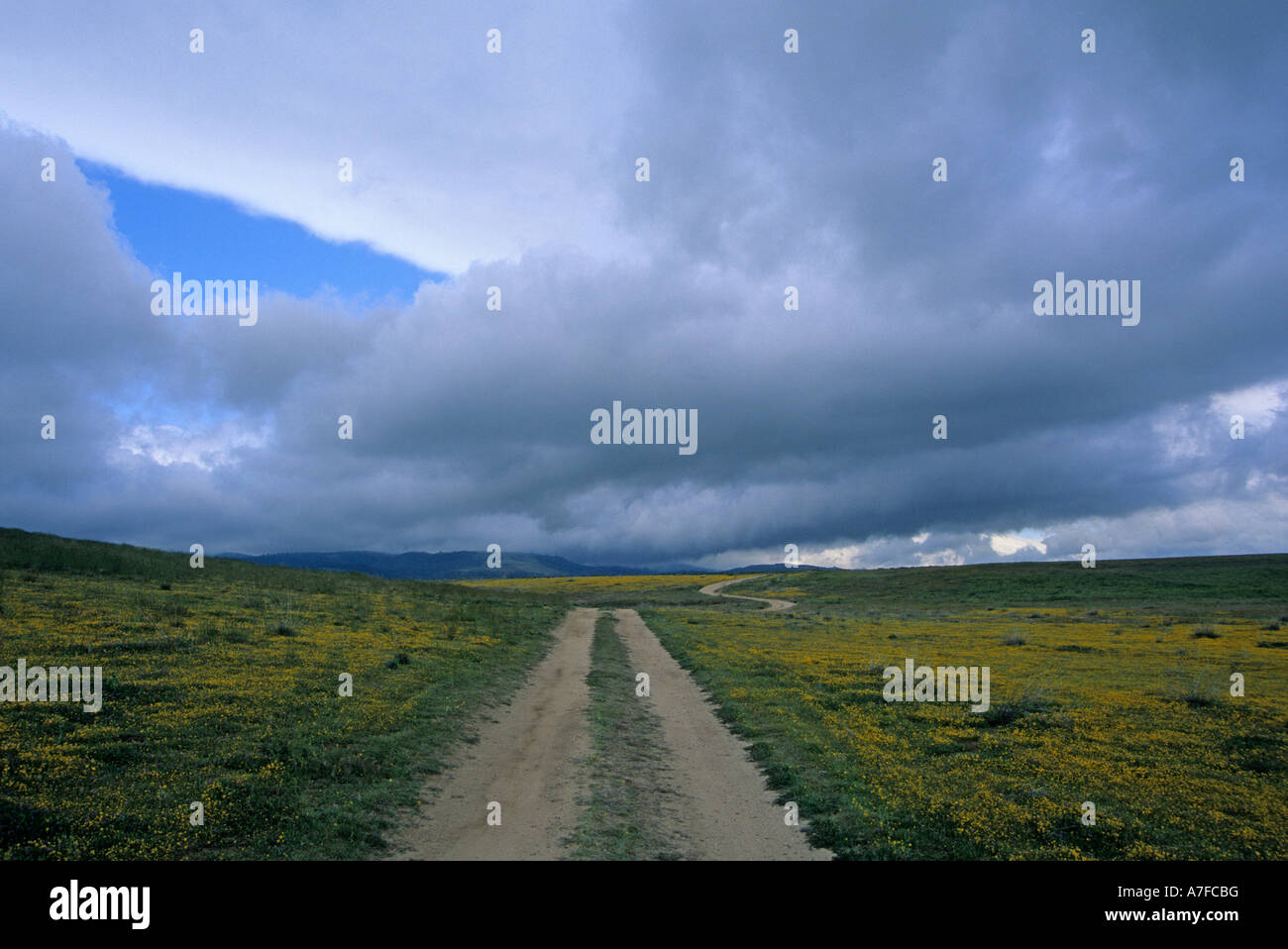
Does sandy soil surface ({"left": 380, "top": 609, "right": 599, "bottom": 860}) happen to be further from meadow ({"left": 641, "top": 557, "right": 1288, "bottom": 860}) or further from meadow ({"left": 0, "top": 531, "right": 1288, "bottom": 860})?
meadow ({"left": 641, "top": 557, "right": 1288, "bottom": 860})

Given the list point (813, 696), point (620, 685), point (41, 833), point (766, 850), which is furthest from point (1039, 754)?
point (41, 833)

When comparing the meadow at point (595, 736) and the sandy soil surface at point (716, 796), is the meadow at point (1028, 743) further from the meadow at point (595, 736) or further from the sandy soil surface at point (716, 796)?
the sandy soil surface at point (716, 796)

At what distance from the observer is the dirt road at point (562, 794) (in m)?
10.4

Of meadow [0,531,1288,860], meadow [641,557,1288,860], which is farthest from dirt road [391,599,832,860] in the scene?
meadow [641,557,1288,860]

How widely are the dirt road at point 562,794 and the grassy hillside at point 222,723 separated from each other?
94cm

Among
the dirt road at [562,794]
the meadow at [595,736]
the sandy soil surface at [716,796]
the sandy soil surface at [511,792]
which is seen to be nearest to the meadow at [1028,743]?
the meadow at [595,736]

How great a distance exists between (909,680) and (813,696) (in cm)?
601

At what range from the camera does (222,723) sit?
50.4 ft

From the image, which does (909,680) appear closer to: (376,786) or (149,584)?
(376,786)

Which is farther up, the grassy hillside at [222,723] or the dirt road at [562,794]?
the grassy hillside at [222,723]

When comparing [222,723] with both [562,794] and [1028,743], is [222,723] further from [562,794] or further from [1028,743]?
[1028,743]

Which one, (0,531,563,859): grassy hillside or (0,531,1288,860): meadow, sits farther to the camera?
(0,531,1288,860): meadow

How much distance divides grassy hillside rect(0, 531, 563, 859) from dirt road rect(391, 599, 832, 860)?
0.94m

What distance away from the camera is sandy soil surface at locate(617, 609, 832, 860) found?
416 inches
